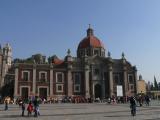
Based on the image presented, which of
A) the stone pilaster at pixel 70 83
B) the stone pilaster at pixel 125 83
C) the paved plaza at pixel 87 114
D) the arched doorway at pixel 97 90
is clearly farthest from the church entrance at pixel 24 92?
the paved plaza at pixel 87 114

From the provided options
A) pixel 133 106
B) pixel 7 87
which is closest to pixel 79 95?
pixel 7 87

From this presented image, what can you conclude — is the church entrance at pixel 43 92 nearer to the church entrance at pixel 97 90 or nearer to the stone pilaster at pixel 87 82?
the stone pilaster at pixel 87 82

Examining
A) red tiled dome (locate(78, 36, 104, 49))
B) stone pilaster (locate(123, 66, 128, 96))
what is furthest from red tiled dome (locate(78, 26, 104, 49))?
stone pilaster (locate(123, 66, 128, 96))

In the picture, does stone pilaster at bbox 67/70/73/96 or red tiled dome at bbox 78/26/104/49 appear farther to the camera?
red tiled dome at bbox 78/26/104/49

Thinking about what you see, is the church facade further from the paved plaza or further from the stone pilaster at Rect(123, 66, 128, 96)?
the paved plaza

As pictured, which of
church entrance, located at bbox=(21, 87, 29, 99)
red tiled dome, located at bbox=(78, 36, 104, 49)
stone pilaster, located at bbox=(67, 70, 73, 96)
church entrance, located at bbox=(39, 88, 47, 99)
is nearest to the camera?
church entrance, located at bbox=(21, 87, 29, 99)

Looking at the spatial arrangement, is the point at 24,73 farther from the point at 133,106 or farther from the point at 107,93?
the point at 133,106

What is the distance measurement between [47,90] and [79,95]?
24.6ft

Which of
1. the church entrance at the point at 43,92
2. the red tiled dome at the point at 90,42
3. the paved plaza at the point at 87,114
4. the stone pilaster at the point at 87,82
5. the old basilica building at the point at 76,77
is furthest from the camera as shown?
the red tiled dome at the point at 90,42

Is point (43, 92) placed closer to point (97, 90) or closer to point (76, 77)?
point (76, 77)

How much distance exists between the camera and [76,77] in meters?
61.5

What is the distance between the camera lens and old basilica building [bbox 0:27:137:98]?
5794 centimetres

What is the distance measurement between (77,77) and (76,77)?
24cm

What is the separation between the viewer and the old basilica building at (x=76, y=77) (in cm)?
5794
